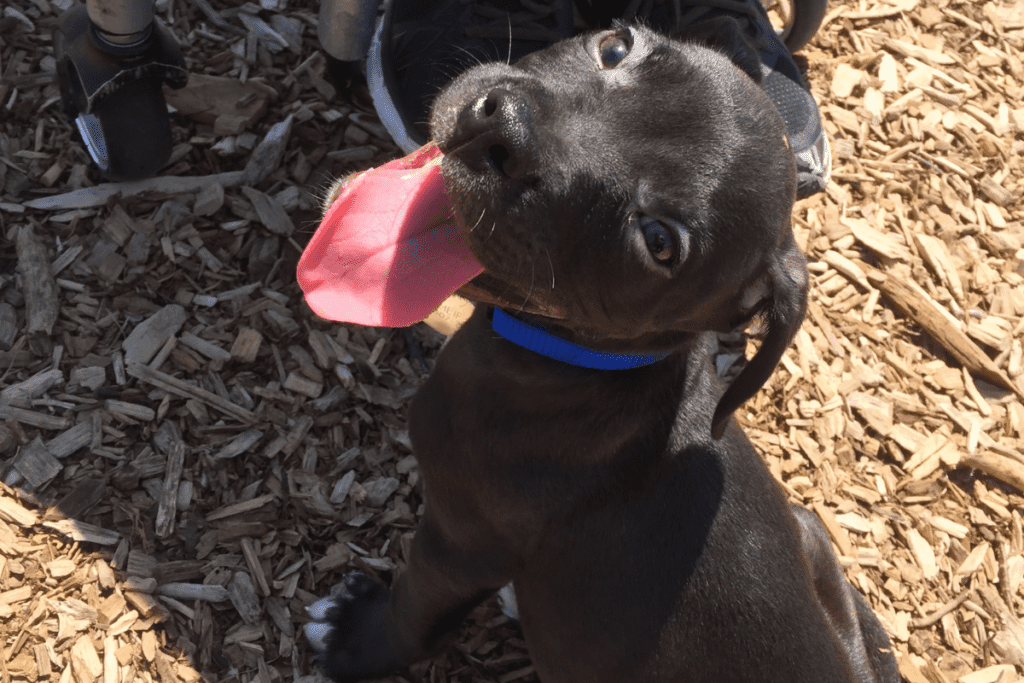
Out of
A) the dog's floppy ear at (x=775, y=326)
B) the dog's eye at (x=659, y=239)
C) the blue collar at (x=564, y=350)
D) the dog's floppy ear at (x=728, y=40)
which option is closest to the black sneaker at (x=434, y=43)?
the dog's floppy ear at (x=728, y=40)

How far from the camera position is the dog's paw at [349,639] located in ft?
12.6

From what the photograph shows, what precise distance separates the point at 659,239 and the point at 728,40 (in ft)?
3.26

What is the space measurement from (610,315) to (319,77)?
8.97ft

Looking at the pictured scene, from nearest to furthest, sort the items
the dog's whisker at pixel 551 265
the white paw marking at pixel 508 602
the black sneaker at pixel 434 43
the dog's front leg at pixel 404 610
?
1. the dog's whisker at pixel 551 265
2. the dog's front leg at pixel 404 610
3. the white paw marking at pixel 508 602
4. the black sneaker at pixel 434 43

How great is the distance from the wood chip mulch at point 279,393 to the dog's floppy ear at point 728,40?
1893 mm

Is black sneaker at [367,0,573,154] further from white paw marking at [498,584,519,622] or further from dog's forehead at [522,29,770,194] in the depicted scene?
white paw marking at [498,584,519,622]

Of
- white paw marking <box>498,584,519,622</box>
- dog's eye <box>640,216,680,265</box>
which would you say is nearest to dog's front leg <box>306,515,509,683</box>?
white paw marking <box>498,584,519,622</box>

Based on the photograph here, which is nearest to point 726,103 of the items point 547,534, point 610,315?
point 610,315

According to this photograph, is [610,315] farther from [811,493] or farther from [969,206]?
[969,206]

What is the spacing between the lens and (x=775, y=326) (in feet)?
9.36

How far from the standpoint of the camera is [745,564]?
117 inches

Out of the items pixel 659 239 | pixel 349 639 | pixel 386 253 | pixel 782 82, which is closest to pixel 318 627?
pixel 349 639

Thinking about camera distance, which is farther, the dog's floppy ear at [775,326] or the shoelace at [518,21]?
the shoelace at [518,21]

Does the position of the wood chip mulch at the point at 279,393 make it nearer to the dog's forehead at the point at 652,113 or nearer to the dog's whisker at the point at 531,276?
the dog's whisker at the point at 531,276
